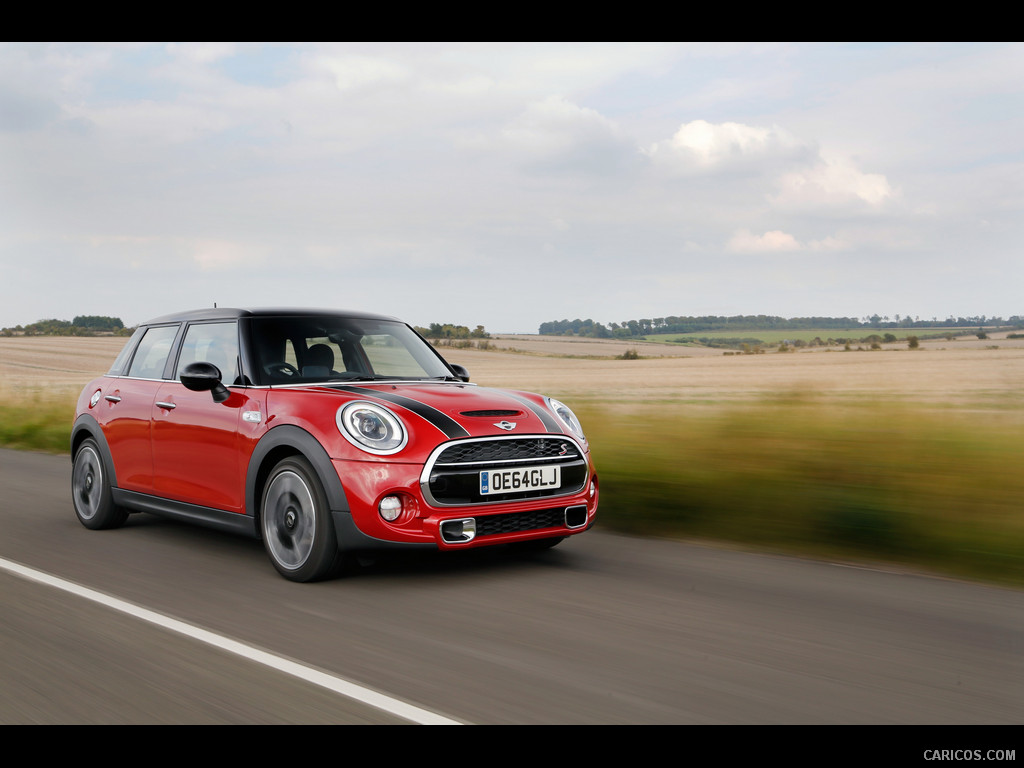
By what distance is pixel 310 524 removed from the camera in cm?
514

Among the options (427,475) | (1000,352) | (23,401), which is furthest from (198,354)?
(1000,352)

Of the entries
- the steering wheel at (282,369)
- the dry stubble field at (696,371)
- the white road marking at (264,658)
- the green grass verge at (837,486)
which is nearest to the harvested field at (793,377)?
the dry stubble field at (696,371)

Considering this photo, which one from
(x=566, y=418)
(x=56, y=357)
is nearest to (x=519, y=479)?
(x=566, y=418)

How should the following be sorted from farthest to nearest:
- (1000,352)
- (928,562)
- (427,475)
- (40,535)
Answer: (1000,352) < (40,535) < (928,562) < (427,475)

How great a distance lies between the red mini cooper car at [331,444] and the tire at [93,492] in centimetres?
9

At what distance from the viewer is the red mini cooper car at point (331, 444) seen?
4953 mm

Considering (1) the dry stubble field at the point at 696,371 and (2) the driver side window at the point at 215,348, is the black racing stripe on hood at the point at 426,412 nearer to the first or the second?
(2) the driver side window at the point at 215,348

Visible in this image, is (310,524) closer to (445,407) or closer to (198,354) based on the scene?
(445,407)

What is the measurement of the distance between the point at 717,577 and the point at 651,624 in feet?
3.54

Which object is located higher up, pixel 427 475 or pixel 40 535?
pixel 427 475

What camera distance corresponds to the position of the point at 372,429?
5.04 metres

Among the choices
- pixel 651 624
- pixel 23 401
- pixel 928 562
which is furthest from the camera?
pixel 23 401

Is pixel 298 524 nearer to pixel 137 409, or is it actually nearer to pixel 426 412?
pixel 426 412

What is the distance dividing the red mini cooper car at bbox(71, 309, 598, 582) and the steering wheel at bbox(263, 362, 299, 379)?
10 mm
